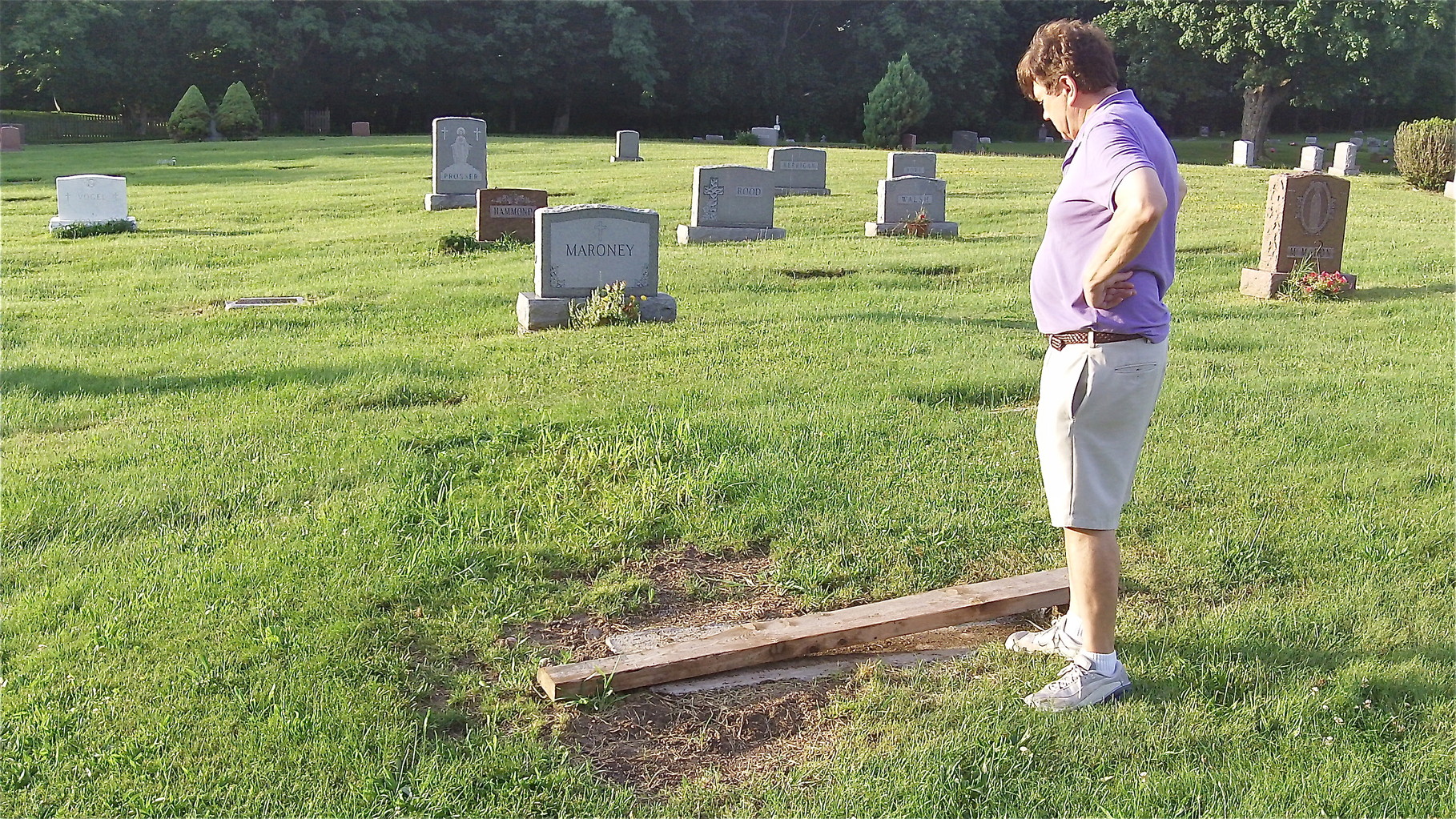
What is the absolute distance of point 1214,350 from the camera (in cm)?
822

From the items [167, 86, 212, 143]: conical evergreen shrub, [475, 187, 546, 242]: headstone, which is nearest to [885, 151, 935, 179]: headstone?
[475, 187, 546, 242]: headstone

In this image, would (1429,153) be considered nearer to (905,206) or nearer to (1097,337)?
(905,206)

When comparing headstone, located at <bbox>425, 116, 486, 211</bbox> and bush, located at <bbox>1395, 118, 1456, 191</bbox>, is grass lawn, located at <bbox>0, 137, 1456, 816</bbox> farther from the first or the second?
bush, located at <bbox>1395, 118, 1456, 191</bbox>

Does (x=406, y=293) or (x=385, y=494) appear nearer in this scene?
(x=385, y=494)

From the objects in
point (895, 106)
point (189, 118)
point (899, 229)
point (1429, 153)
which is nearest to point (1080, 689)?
point (899, 229)

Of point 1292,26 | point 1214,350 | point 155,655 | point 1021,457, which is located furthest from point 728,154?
point 155,655

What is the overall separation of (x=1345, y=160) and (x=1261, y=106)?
15.6 m

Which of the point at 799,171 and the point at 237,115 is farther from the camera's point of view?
the point at 237,115

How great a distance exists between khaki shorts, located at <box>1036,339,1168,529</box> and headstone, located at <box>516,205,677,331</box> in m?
6.07

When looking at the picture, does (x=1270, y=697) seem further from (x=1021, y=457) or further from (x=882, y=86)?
(x=882, y=86)

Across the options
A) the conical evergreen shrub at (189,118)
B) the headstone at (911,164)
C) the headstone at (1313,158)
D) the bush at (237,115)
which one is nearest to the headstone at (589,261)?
the headstone at (911,164)

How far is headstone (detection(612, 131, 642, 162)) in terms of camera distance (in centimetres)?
2694

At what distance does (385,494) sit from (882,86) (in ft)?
125

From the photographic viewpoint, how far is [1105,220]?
10.2 ft
